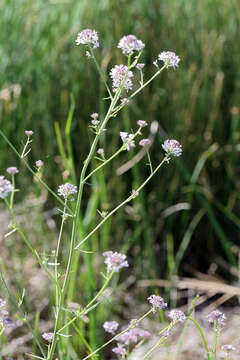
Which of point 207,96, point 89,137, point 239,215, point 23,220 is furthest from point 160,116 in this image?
point 23,220

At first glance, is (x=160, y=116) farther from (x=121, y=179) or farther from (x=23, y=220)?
(x=23, y=220)

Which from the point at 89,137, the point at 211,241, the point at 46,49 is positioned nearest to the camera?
the point at 89,137

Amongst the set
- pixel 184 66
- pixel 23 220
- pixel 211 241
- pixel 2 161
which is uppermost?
pixel 184 66

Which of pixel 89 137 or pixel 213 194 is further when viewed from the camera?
pixel 213 194

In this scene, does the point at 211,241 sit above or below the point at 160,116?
below
